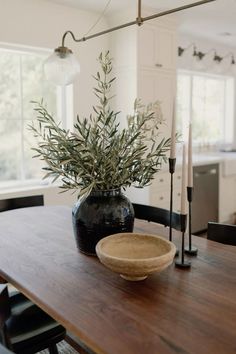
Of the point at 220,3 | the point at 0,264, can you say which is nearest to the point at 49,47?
the point at 220,3

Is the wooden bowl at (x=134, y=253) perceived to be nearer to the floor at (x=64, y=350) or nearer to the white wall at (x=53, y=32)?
the floor at (x=64, y=350)

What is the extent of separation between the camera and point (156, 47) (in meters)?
3.90

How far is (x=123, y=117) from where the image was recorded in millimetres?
3945

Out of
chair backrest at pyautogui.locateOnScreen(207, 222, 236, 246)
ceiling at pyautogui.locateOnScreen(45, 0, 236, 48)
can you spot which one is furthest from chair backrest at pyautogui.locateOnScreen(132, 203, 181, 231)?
ceiling at pyautogui.locateOnScreen(45, 0, 236, 48)

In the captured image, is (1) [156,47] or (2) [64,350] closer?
(2) [64,350]

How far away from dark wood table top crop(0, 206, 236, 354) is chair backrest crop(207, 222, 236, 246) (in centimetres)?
8

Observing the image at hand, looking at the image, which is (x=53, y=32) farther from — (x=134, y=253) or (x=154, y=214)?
(x=134, y=253)

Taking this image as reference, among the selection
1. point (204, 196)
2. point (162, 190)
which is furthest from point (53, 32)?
point (204, 196)

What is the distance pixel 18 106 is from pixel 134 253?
256 cm

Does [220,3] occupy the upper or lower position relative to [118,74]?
upper

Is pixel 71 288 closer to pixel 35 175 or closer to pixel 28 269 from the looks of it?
pixel 28 269

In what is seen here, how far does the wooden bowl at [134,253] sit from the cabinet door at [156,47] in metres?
2.77

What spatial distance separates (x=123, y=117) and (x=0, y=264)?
2.78 m

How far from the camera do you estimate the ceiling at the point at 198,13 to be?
3.50 metres
